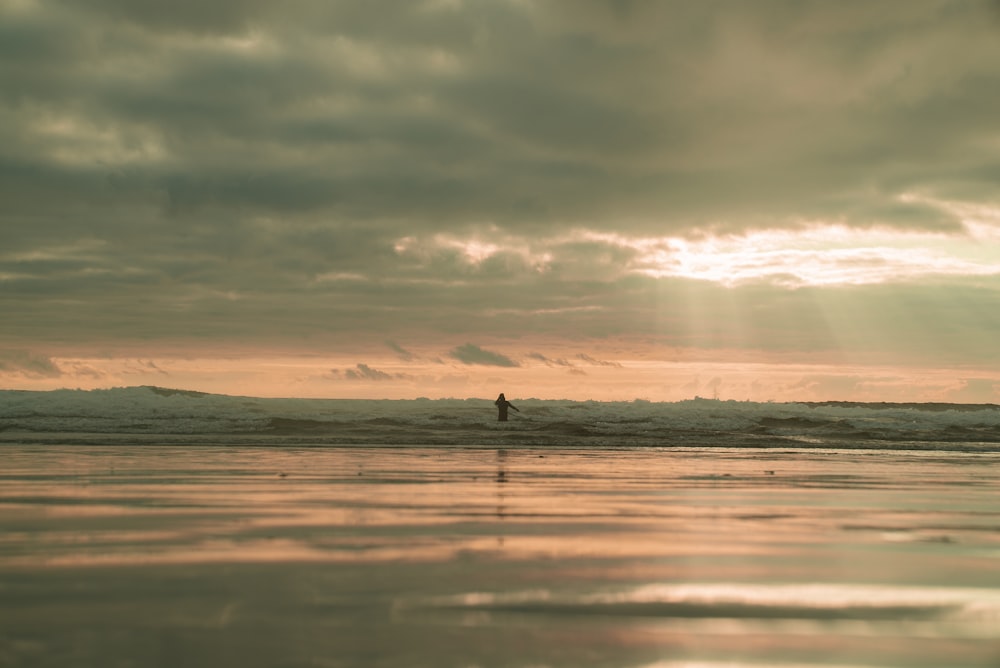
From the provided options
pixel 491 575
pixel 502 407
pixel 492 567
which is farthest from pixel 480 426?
pixel 491 575

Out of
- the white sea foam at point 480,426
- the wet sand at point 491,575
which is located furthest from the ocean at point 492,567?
the white sea foam at point 480,426

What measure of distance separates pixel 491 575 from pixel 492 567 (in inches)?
10.7

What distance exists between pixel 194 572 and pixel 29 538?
2.08 meters

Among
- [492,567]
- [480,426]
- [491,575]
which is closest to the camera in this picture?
[491,575]

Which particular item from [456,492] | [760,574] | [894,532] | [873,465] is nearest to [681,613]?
[760,574]

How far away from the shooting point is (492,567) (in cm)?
551

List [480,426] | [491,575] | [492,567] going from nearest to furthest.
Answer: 1. [491,575]
2. [492,567]
3. [480,426]

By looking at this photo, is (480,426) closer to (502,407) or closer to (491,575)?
(502,407)

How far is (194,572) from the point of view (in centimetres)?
523

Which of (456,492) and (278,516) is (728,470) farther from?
(278,516)

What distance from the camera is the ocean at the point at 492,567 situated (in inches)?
147

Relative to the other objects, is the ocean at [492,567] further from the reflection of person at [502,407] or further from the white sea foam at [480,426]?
the reflection of person at [502,407]

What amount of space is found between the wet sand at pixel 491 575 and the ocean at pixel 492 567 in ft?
0.07

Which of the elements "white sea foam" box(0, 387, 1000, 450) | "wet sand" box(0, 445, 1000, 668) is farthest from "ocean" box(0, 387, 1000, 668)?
"white sea foam" box(0, 387, 1000, 450)
